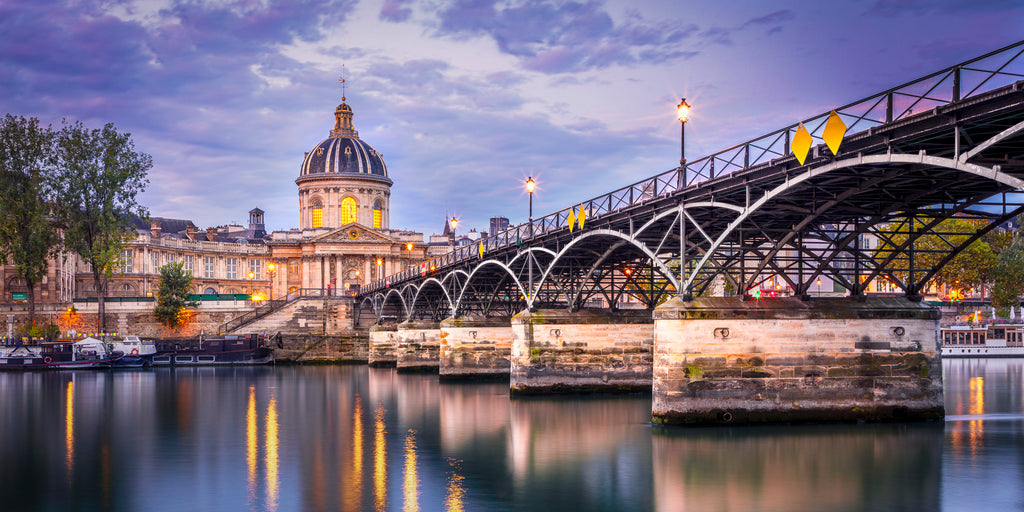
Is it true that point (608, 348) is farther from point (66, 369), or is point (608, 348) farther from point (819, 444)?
point (66, 369)

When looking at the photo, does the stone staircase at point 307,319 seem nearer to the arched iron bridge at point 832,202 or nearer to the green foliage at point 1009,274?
the arched iron bridge at point 832,202

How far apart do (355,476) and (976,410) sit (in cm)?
2576

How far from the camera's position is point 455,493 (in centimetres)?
2320

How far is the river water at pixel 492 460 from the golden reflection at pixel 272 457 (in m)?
0.08

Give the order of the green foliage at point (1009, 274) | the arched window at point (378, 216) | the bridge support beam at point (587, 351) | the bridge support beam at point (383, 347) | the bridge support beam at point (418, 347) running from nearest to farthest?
the bridge support beam at point (587, 351) < the bridge support beam at point (418, 347) < the bridge support beam at point (383, 347) < the green foliage at point (1009, 274) < the arched window at point (378, 216)

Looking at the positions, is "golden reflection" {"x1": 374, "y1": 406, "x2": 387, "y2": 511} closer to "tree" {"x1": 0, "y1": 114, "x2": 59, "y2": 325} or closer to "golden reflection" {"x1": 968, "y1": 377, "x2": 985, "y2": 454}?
"golden reflection" {"x1": 968, "y1": 377, "x2": 985, "y2": 454}

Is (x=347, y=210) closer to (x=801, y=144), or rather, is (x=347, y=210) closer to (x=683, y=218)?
(x=683, y=218)

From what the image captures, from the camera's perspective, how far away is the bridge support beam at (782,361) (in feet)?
93.1

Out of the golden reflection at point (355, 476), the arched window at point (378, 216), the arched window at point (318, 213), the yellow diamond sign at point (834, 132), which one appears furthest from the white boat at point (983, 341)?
the arched window at point (318, 213)

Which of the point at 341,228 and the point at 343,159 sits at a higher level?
the point at 343,159

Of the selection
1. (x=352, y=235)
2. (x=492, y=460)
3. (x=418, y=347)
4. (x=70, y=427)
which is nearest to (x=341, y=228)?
(x=352, y=235)

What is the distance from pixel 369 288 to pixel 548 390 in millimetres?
52024

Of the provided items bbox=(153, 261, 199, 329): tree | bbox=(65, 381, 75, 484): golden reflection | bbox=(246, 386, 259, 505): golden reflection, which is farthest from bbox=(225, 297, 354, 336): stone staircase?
bbox=(246, 386, 259, 505): golden reflection

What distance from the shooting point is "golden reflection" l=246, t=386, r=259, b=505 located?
24109 mm
